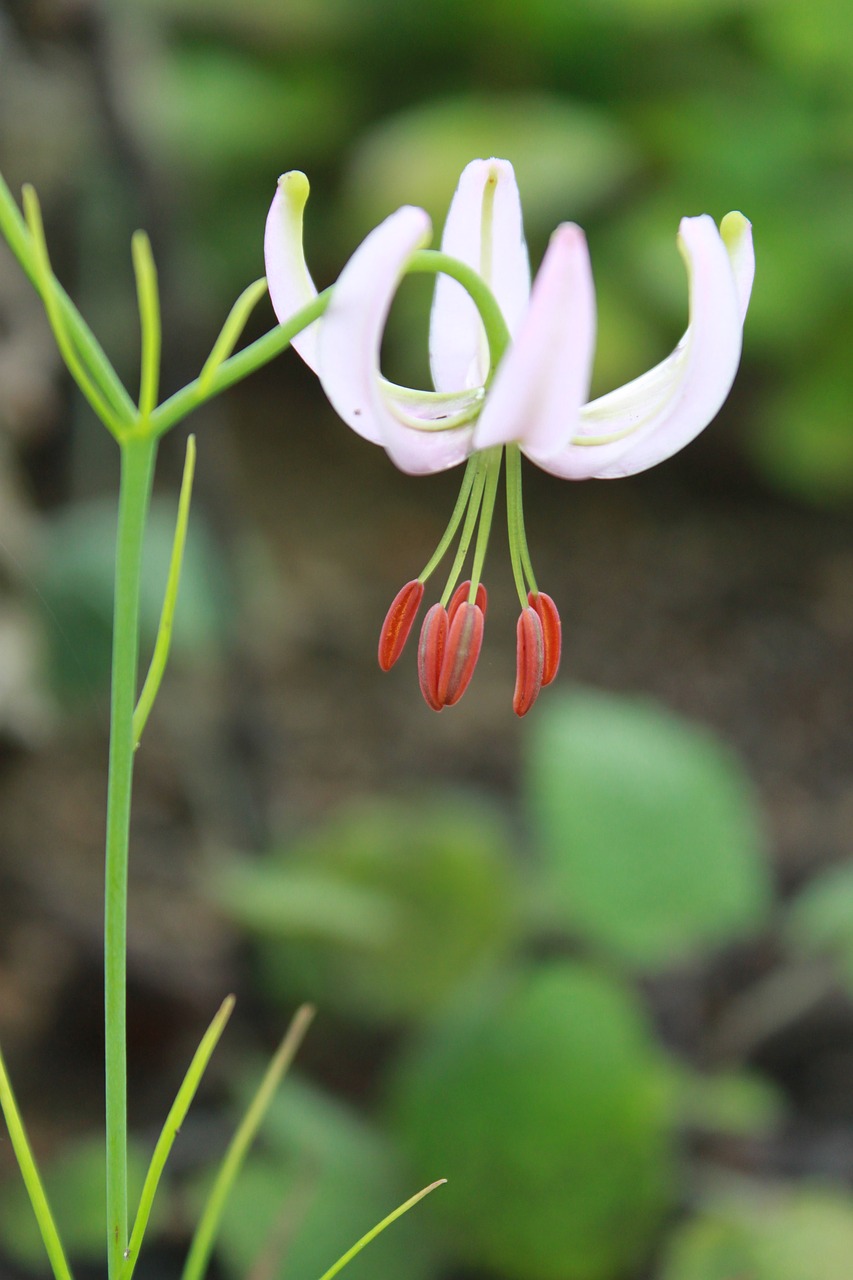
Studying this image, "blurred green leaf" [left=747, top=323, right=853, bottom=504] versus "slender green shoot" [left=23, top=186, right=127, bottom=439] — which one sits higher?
"blurred green leaf" [left=747, top=323, right=853, bottom=504]

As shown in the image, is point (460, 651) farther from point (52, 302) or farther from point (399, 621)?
point (52, 302)

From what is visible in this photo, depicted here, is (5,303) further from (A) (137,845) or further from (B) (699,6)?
(B) (699,6)

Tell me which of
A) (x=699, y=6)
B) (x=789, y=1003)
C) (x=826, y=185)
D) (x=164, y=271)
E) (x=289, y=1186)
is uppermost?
(x=699, y=6)

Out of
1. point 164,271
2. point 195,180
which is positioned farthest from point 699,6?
point 164,271

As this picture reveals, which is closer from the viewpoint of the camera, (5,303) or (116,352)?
(5,303)

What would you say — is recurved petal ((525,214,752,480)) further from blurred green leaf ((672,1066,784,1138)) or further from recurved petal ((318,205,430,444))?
blurred green leaf ((672,1066,784,1138))

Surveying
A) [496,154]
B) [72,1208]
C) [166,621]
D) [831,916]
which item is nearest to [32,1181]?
[166,621]

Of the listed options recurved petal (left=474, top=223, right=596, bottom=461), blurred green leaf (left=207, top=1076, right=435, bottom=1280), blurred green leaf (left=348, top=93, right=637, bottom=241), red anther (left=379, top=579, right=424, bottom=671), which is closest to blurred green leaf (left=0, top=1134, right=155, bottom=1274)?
blurred green leaf (left=207, top=1076, right=435, bottom=1280)

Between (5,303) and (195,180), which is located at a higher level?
(195,180)
